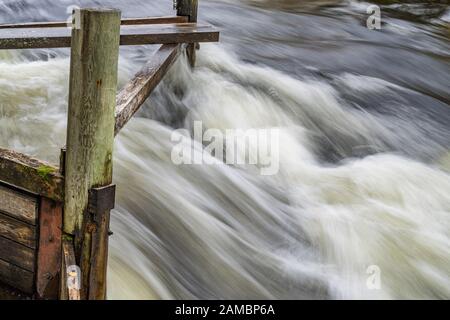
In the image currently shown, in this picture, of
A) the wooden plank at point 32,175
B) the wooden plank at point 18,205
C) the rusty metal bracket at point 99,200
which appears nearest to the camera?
the rusty metal bracket at point 99,200

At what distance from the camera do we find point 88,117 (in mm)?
3186

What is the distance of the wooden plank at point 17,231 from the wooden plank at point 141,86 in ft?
2.22

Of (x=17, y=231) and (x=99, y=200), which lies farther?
(x=17, y=231)

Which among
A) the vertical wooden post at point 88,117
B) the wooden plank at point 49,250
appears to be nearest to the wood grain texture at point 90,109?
the vertical wooden post at point 88,117

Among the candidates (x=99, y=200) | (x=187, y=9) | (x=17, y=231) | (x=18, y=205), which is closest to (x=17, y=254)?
(x=17, y=231)

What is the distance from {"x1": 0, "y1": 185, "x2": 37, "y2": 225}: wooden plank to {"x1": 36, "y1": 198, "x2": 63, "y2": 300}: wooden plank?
2.1 inches

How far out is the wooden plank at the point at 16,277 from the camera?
3.68 meters

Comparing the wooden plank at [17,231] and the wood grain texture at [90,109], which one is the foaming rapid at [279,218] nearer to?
the wooden plank at [17,231]

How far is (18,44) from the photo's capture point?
4.16 metres

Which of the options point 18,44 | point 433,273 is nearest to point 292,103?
point 433,273

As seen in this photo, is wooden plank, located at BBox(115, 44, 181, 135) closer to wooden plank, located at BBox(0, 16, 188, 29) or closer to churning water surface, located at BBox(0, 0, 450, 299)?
wooden plank, located at BBox(0, 16, 188, 29)

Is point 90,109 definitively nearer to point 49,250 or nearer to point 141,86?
point 49,250

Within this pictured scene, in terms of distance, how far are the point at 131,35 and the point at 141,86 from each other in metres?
0.52

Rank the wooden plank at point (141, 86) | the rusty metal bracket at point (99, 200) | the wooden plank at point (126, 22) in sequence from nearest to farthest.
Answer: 1. the rusty metal bracket at point (99, 200)
2. the wooden plank at point (141, 86)
3. the wooden plank at point (126, 22)
